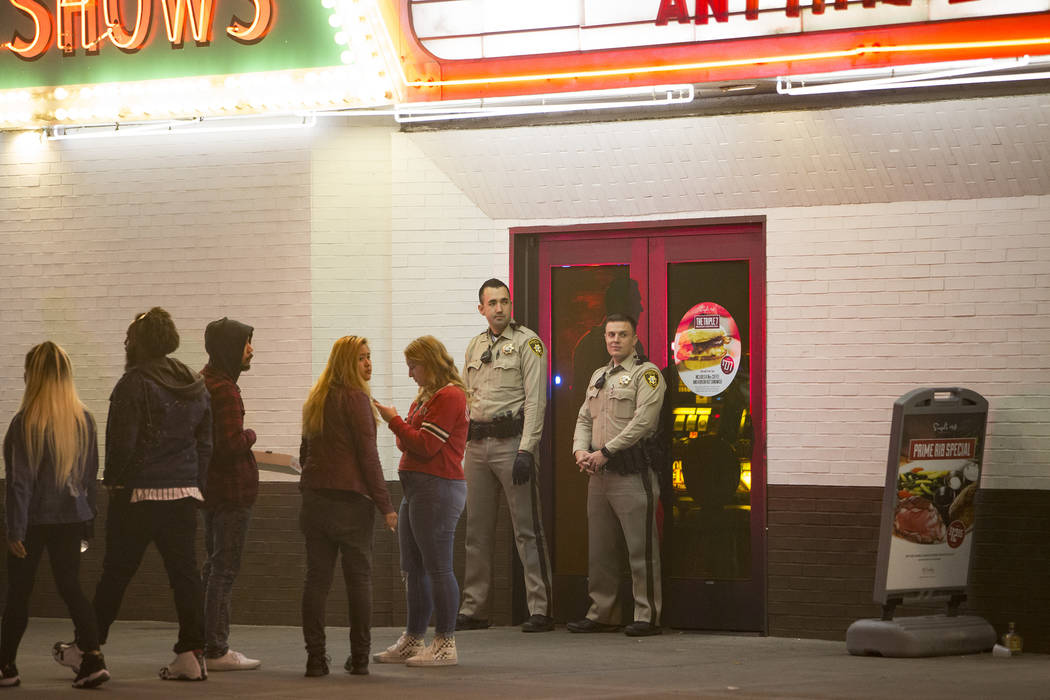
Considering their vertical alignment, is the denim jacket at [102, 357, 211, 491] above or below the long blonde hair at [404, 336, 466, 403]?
below

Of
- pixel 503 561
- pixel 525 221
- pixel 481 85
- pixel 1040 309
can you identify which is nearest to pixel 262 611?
pixel 503 561

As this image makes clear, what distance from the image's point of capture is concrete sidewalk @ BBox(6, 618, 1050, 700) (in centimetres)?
790

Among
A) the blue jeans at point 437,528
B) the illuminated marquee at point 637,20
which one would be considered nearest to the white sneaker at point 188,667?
the blue jeans at point 437,528

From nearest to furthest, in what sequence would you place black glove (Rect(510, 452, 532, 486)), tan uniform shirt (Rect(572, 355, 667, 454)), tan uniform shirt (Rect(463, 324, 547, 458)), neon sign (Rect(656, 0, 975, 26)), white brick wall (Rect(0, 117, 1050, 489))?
neon sign (Rect(656, 0, 975, 26)) → white brick wall (Rect(0, 117, 1050, 489)) → tan uniform shirt (Rect(572, 355, 667, 454)) → black glove (Rect(510, 452, 532, 486)) → tan uniform shirt (Rect(463, 324, 547, 458))

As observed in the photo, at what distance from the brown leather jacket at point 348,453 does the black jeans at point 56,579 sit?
1.31 m

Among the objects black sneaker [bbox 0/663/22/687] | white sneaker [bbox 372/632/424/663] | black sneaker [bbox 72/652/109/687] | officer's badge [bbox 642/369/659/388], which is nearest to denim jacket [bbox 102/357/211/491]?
black sneaker [bbox 72/652/109/687]

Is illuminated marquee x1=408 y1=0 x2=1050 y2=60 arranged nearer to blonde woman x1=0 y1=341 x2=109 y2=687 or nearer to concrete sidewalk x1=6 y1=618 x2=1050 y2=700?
blonde woman x1=0 y1=341 x2=109 y2=687

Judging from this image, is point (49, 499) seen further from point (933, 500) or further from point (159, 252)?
point (933, 500)

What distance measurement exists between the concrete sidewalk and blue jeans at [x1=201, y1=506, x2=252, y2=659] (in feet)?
1.08

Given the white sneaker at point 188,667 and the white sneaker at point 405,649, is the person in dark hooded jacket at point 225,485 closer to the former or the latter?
the white sneaker at point 188,667

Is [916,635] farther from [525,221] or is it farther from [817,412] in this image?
[525,221]

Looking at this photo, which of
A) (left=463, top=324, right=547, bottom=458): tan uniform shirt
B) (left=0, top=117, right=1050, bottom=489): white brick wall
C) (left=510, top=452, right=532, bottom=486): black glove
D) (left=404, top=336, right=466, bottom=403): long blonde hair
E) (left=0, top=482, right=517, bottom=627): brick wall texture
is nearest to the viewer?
(left=404, top=336, right=466, bottom=403): long blonde hair

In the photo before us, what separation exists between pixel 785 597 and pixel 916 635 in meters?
1.24

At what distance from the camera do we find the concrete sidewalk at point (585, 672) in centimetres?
790
